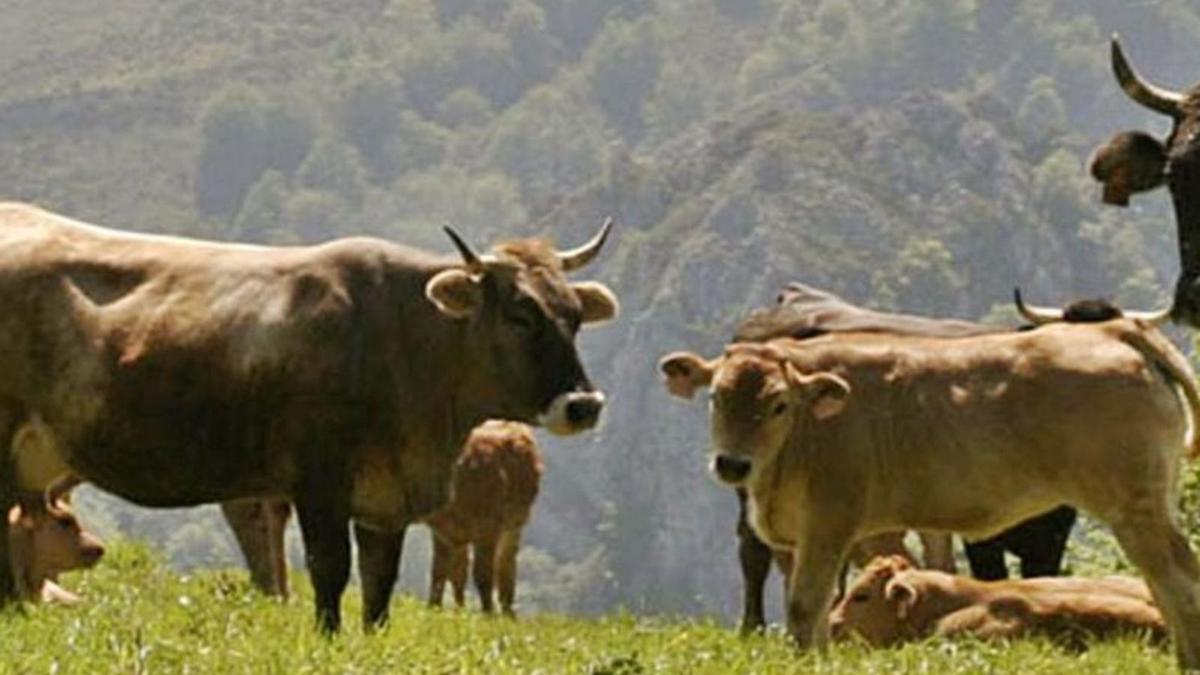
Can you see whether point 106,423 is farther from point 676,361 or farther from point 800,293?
point 800,293

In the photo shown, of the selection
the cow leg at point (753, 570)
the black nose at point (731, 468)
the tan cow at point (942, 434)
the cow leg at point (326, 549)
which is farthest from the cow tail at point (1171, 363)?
the cow leg at point (753, 570)

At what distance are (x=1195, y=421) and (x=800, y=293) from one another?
26.8 feet

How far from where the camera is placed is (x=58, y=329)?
1311cm

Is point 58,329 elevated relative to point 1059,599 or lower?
elevated

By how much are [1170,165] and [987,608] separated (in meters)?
4.18

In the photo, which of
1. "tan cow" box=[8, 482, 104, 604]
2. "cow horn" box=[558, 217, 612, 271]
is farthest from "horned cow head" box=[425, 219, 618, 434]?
"tan cow" box=[8, 482, 104, 604]

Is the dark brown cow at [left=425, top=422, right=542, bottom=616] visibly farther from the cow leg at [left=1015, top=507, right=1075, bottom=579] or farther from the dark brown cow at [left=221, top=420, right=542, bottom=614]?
the cow leg at [left=1015, top=507, right=1075, bottom=579]

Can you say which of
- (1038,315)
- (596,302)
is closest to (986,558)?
(1038,315)

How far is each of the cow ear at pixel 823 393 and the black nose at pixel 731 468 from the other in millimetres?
537

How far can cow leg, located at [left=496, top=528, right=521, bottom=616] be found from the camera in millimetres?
23250

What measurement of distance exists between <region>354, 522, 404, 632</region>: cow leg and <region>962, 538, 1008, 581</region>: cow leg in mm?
7161

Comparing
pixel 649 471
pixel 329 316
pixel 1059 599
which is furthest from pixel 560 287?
pixel 649 471

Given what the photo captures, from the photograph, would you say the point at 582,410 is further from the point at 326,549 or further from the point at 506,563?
the point at 506,563

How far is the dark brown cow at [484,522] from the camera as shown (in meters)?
22.9
